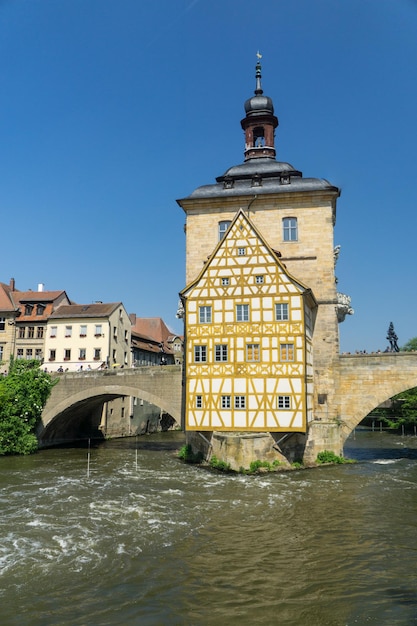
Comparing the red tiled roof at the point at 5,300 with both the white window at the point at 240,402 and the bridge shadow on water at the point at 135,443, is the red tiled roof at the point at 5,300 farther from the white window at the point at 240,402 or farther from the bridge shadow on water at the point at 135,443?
the white window at the point at 240,402

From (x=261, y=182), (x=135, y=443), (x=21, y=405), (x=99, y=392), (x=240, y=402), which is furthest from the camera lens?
(x=135, y=443)

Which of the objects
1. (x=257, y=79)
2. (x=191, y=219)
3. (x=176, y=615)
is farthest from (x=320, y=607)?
(x=257, y=79)

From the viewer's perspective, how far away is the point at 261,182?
30.5 meters

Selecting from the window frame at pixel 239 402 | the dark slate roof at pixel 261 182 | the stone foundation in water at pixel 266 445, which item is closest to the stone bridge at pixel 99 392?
the stone foundation in water at pixel 266 445

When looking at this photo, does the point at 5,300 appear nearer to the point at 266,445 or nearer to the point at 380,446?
the point at 266,445

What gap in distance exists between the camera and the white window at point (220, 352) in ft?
82.4

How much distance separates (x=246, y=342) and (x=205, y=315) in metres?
2.54

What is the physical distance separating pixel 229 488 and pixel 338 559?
8360 mm

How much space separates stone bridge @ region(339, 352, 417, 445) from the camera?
26.1m

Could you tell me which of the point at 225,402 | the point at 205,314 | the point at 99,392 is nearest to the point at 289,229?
the point at 205,314

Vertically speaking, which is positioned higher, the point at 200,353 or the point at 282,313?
the point at 282,313

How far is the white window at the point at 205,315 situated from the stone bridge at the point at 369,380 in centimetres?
775

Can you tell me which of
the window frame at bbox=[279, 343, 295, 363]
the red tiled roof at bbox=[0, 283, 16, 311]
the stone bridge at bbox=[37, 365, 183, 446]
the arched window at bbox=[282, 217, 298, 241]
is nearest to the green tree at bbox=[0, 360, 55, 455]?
the stone bridge at bbox=[37, 365, 183, 446]

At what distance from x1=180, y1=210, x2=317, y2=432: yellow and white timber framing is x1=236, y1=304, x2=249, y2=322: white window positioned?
0.05m
